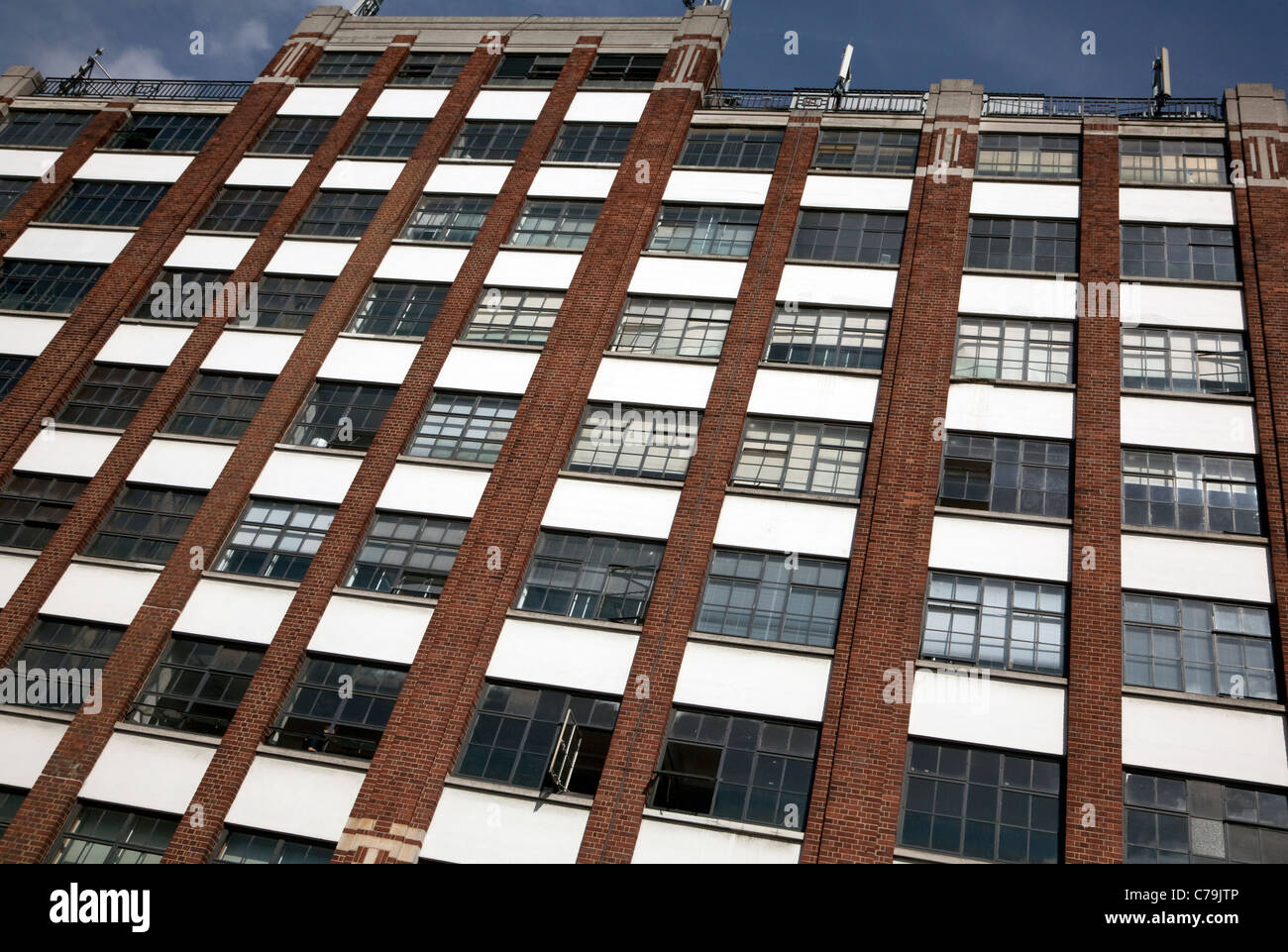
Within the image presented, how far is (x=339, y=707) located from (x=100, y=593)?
7359 mm

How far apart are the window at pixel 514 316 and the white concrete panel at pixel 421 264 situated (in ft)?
5.42

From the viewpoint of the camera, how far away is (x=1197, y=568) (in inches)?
798

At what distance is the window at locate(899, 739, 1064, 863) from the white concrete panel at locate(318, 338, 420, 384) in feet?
54.5

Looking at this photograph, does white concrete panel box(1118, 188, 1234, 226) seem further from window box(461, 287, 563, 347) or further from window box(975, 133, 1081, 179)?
window box(461, 287, 563, 347)

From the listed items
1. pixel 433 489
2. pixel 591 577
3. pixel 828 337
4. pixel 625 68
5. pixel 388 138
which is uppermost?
pixel 625 68

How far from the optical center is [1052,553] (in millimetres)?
20953

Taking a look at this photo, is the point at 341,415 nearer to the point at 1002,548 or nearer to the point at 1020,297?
the point at 1002,548

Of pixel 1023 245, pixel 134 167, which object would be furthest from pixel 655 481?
pixel 134 167

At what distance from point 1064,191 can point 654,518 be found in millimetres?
15349

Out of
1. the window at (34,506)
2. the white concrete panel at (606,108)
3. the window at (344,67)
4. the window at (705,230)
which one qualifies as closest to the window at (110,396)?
the window at (34,506)

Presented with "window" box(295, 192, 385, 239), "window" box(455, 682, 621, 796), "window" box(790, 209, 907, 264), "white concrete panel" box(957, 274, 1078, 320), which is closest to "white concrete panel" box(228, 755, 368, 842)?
"window" box(455, 682, 621, 796)

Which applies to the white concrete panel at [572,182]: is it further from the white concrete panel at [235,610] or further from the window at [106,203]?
the white concrete panel at [235,610]

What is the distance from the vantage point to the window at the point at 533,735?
19.6 m

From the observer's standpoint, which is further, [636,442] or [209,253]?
[209,253]
